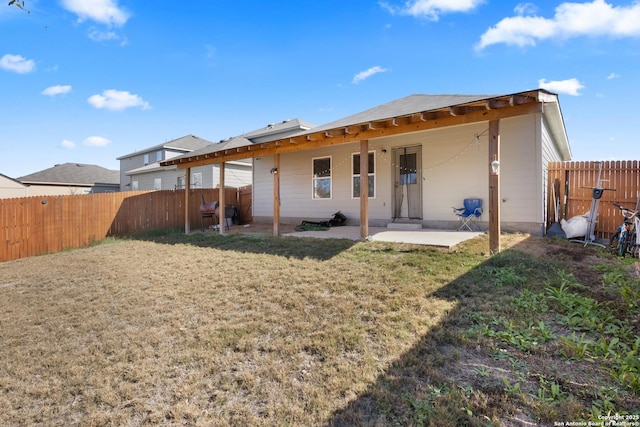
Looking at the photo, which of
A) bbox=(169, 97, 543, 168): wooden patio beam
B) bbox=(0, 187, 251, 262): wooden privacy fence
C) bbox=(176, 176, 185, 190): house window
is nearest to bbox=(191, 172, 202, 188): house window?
bbox=(176, 176, 185, 190): house window

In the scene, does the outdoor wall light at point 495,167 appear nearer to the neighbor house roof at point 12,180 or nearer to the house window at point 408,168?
the house window at point 408,168

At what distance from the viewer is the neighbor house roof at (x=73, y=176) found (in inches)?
961

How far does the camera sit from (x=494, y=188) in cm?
507

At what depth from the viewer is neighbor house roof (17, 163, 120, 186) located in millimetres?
24422

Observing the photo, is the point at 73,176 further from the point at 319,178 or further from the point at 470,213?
the point at 470,213

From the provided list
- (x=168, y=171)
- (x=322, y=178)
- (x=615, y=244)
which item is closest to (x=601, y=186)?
(x=615, y=244)

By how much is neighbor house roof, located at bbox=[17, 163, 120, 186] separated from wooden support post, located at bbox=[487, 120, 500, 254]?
99.8 feet

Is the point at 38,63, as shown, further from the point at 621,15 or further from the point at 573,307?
the point at 621,15

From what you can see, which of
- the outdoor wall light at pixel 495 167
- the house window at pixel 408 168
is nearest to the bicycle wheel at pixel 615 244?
the outdoor wall light at pixel 495 167

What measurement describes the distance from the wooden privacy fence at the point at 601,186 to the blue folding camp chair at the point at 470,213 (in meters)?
1.66

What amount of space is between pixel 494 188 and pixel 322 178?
20.0 feet

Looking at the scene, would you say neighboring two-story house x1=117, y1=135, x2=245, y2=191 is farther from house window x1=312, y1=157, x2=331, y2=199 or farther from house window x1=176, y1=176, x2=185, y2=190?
house window x1=312, y1=157, x2=331, y2=199

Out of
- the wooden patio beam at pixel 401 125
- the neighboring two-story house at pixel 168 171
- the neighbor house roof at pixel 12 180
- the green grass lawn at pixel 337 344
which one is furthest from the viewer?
the neighbor house roof at pixel 12 180

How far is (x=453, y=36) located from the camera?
29.5 ft
